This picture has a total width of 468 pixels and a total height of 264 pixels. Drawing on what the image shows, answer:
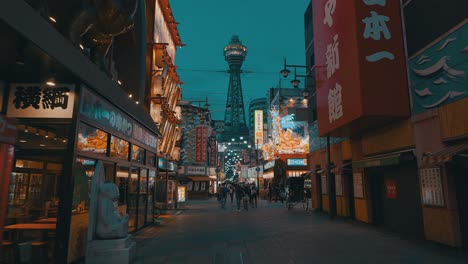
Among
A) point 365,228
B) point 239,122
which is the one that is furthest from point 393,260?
point 239,122

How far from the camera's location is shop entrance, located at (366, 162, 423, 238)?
36.2 feet

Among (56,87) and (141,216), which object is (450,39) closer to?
(56,87)

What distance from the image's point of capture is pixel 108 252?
23.2ft

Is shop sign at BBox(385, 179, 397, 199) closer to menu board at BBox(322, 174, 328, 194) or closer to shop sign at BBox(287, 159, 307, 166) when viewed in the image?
menu board at BBox(322, 174, 328, 194)

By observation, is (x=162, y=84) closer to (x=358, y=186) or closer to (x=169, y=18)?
(x=169, y=18)

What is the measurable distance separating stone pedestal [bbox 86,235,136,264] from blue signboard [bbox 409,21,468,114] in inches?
395

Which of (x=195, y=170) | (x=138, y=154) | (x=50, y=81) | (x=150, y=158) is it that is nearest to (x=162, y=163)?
(x=150, y=158)

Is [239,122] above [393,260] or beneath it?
above

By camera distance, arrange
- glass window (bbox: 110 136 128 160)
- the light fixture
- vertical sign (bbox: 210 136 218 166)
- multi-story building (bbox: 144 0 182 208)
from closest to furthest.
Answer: the light fixture < glass window (bbox: 110 136 128 160) < multi-story building (bbox: 144 0 182 208) < vertical sign (bbox: 210 136 218 166)

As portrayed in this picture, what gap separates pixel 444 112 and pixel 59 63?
10395mm

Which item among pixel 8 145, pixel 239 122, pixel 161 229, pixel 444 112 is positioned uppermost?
pixel 239 122

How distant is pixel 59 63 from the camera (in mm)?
→ 5824

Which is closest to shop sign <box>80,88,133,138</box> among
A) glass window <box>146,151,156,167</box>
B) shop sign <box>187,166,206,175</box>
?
glass window <box>146,151,156,167</box>

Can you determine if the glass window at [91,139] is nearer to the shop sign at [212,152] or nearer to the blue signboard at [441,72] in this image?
the blue signboard at [441,72]
